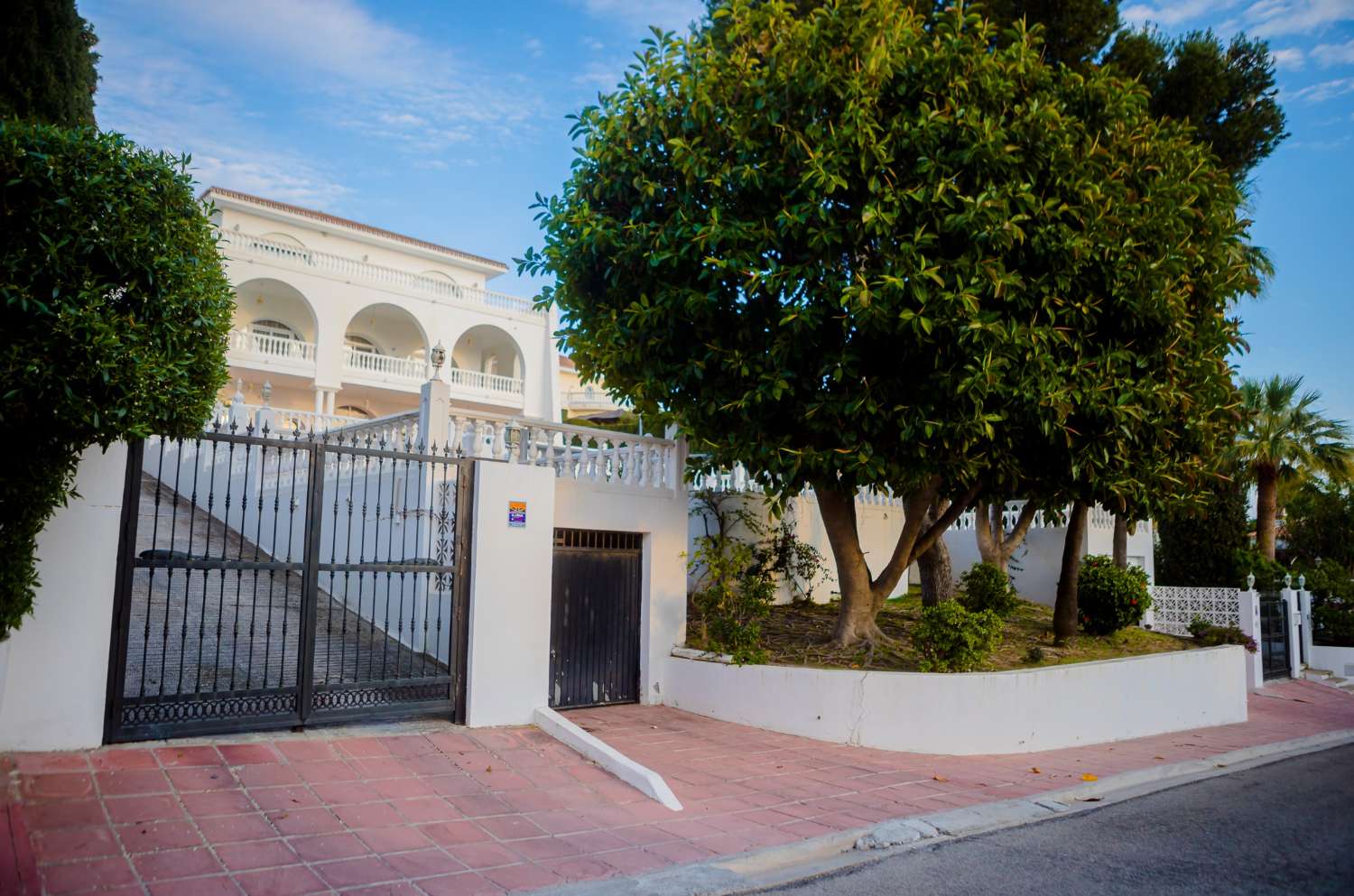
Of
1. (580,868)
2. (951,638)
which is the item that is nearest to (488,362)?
(951,638)

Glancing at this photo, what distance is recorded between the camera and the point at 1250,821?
708cm

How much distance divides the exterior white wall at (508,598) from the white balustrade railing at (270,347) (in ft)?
58.3

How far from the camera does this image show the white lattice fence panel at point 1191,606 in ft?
53.7

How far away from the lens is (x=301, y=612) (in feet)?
24.8

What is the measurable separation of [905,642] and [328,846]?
7780 mm

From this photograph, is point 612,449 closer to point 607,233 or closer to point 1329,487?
point 607,233

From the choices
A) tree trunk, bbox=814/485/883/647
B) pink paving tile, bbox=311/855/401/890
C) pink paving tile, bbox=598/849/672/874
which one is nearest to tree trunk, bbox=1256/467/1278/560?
tree trunk, bbox=814/485/883/647

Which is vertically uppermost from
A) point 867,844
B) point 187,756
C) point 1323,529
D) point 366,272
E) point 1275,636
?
point 366,272

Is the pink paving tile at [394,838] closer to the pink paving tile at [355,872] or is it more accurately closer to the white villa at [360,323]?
the pink paving tile at [355,872]

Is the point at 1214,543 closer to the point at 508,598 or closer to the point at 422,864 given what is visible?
the point at 508,598

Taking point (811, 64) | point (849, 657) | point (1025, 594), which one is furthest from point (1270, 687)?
point (811, 64)

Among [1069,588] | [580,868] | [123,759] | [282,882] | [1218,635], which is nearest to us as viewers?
[282,882]

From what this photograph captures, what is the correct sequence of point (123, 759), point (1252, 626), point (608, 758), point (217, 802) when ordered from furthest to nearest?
point (1252, 626) → point (608, 758) → point (123, 759) → point (217, 802)

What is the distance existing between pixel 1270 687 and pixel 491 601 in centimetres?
1459
